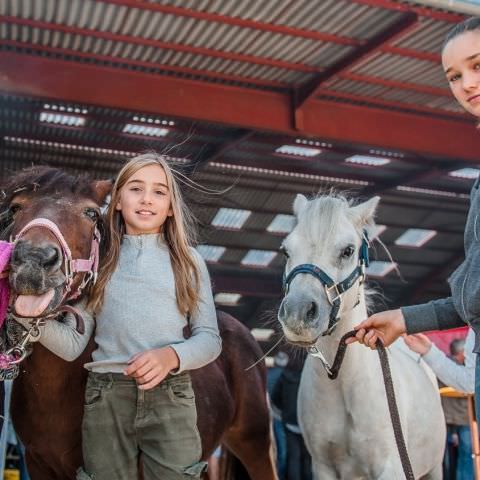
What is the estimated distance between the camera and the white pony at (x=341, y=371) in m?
3.36

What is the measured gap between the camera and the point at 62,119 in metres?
10.2

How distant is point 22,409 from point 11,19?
17.3 ft

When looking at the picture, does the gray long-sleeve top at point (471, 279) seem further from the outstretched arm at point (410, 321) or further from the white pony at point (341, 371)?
the white pony at point (341, 371)

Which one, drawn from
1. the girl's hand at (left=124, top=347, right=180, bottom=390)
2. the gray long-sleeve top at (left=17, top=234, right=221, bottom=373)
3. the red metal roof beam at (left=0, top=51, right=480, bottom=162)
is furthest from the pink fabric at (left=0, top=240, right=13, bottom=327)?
the red metal roof beam at (left=0, top=51, right=480, bottom=162)

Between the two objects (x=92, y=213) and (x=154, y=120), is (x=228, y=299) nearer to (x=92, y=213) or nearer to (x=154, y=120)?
(x=154, y=120)

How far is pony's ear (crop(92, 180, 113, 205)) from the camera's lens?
3059 mm

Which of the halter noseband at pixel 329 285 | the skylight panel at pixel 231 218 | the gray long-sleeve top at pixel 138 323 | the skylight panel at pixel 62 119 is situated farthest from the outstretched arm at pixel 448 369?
the skylight panel at pixel 231 218

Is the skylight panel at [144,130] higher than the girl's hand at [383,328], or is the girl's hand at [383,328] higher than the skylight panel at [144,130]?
the skylight panel at [144,130]

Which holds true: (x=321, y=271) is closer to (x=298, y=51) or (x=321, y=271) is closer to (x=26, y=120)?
(x=298, y=51)

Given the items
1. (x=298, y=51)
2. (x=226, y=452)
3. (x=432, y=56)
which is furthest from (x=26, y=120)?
(x=226, y=452)

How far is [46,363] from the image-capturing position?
2.88 metres

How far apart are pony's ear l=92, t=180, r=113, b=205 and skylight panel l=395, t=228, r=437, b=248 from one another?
44.2 feet

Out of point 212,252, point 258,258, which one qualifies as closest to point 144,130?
point 212,252

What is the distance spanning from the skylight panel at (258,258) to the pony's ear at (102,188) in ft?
44.0
